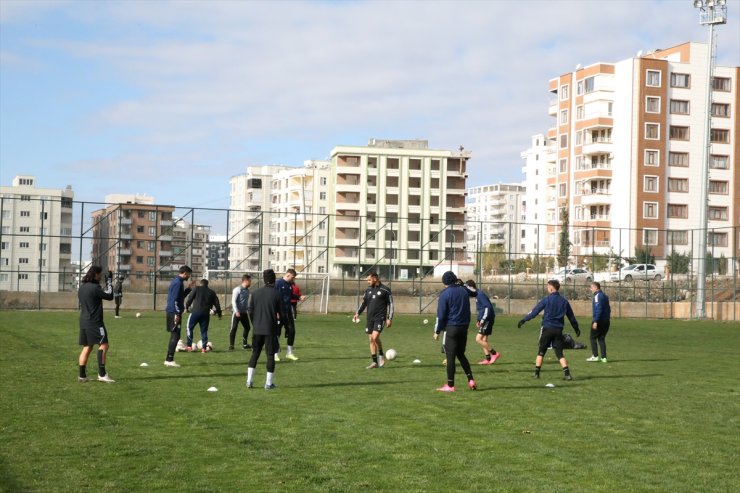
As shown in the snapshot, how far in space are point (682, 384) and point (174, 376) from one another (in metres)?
9.88

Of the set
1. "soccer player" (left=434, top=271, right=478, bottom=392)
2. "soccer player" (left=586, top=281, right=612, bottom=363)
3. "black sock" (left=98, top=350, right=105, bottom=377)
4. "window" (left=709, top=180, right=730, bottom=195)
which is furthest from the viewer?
"window" (left=709, top=180, right=730, bottom=195)

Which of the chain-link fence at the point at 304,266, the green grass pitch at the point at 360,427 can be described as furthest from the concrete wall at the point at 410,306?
the green grass pitch at the point at 360,427

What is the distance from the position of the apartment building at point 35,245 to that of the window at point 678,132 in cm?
6494

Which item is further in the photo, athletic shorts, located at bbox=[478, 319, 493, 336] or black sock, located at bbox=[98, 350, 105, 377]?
athletic shorts, located at bbox=[478, 319, 493, 336]

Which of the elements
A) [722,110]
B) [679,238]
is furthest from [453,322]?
[722,110]

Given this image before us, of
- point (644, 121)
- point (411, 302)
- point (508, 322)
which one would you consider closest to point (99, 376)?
point (508, 322)

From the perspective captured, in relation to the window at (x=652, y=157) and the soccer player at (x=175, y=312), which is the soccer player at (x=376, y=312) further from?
the window at (x=652, y=157)

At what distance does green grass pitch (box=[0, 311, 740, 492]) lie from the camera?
8.80 metres

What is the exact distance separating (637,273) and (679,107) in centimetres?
4081

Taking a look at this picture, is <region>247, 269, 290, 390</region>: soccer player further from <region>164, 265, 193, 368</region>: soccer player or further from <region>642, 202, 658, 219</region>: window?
<region>642, 202, 658, 219</region>: window

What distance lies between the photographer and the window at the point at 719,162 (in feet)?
312

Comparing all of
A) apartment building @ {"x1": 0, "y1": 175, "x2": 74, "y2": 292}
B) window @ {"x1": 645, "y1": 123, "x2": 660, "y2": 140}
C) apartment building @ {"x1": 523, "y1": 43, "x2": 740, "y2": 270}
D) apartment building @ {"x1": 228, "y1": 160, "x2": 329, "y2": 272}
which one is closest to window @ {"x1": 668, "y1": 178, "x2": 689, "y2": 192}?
apartment building @ {"x1": 523, "y1": 43, "x2": 740, "y2": 270}

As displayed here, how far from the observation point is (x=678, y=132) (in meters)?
93.8

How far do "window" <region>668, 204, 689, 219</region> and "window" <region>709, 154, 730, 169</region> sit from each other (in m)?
5.48
